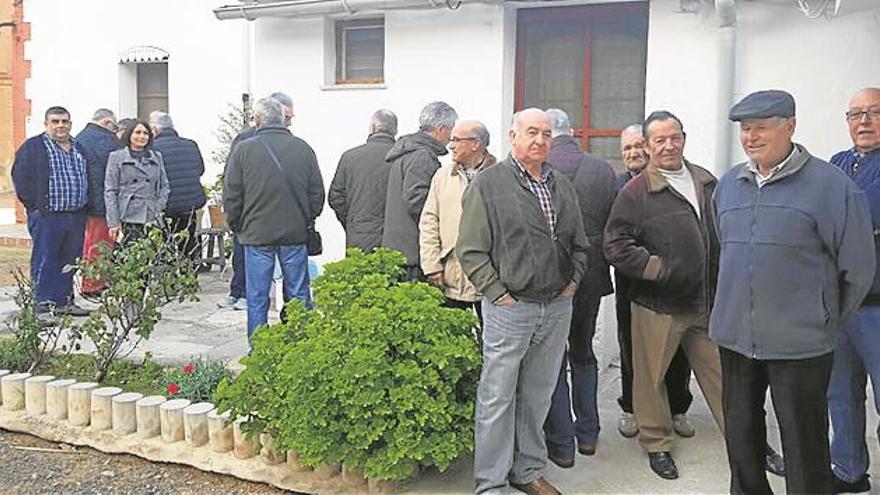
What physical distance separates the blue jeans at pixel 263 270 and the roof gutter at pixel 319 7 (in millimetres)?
3330

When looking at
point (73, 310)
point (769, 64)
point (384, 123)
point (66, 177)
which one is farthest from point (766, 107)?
point (73, 310)

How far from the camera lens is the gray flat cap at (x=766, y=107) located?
10.5 ft

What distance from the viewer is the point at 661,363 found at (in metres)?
4.08

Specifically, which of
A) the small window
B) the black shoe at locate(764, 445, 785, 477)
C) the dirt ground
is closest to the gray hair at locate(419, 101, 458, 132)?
the black shoe at locate(764, 445, 785, 477)

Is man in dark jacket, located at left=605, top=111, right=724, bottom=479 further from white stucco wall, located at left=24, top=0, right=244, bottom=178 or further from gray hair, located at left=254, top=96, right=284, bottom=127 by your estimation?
white stucco wall, located at left=24, top=0, right=244, bottom=178

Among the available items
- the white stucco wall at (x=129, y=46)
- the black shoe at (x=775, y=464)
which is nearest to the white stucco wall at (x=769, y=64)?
the black shoe at (x=775, y=464)

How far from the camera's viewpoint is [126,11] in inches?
453

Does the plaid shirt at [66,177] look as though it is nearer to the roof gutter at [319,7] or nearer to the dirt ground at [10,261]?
the roof gutter at [319,7]

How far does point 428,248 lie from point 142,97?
29.9 ft

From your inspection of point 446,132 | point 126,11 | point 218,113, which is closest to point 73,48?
point 126,11

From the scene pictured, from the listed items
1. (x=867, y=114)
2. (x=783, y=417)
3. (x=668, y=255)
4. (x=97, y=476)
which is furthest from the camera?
(x=97, y=476)

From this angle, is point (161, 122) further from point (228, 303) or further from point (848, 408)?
point (848, 408)

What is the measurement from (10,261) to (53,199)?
15.8 ft

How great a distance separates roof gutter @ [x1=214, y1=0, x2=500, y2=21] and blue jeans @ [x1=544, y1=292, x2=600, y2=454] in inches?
170
